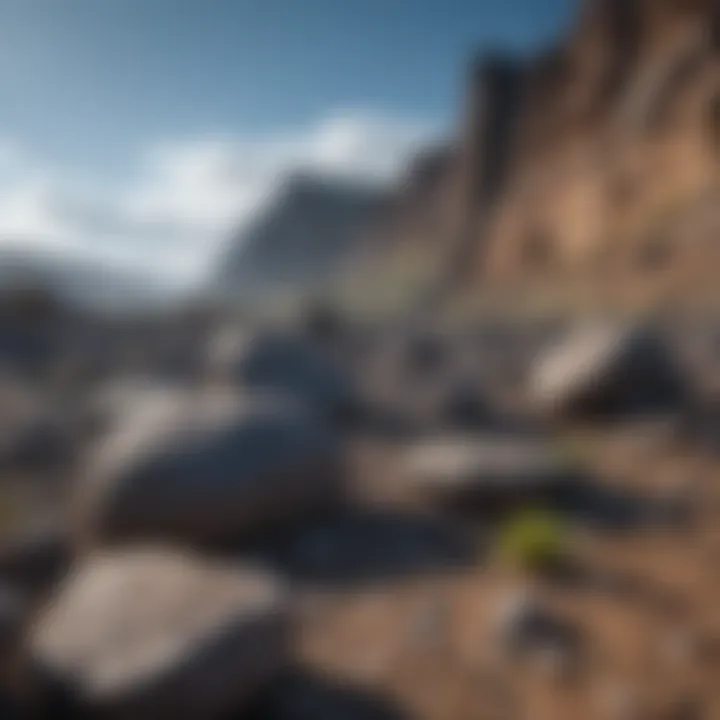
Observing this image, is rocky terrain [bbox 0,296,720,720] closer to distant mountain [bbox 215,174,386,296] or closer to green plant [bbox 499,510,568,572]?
green plant [bbox 499,510,568,572]

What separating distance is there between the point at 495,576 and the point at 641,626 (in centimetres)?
83

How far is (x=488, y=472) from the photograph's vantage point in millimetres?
4836

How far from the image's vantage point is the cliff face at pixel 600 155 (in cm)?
2433

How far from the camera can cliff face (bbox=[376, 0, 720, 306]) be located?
24.3m

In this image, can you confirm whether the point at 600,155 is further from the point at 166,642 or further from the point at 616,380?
the point at 166,642

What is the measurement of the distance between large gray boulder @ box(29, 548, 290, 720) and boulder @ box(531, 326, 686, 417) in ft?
15.8

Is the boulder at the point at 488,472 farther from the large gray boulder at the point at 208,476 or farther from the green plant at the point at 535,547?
the large gray boulder at the point at 208,476

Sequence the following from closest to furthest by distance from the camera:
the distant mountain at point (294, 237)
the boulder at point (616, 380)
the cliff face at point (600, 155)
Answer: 1. the boulder at point (616, 380)
2. the cliff face at point (600, 155)
3. the distant mountain at point (294, 237)

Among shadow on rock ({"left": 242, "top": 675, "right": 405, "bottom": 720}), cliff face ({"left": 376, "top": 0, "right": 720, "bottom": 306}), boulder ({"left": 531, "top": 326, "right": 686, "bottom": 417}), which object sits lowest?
shadow on rock ({"left": 242, "top": 675, "right": 405, "bottom": 720})

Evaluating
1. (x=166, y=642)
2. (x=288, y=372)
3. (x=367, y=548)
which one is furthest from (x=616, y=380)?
(x=166, y=642)

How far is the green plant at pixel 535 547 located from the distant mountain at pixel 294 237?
330 feet

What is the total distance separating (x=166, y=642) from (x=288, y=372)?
5348 mm

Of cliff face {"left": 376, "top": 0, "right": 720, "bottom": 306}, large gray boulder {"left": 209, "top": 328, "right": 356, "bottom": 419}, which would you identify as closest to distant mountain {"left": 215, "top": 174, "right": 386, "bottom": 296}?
cliff face {"left": 376, "top": 0, "right": 720, "bottom": 306}

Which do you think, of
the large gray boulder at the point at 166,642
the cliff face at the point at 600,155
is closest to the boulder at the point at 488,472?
the large gray boulder at the point at 166,642
